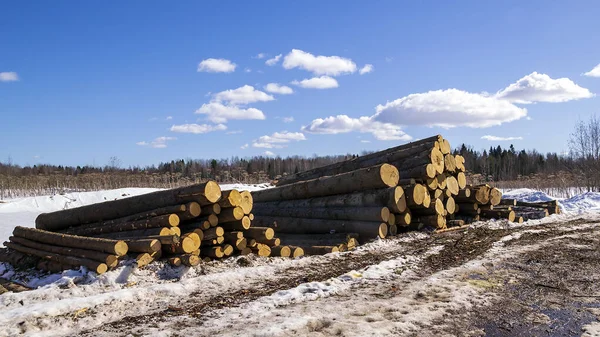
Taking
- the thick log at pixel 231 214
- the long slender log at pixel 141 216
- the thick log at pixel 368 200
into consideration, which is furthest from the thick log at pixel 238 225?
the thick log at pixel 368 200

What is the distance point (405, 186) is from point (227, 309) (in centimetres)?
745

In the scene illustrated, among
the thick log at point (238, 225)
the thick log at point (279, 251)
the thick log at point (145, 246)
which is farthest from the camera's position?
the thick log at point (279, 251)

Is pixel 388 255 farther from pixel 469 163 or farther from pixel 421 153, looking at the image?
pixel 469 163

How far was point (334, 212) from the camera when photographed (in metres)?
11.7

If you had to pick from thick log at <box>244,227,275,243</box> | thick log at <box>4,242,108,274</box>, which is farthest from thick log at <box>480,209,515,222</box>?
thick log at <box>4,242,108,274</box>

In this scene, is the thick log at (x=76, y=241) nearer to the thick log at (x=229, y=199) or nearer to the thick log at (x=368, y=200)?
the thick log at (x=229, y=199)

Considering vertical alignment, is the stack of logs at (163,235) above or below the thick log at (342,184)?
below

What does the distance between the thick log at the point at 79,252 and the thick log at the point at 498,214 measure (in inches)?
466

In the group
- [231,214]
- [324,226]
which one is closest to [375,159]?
[324,226]

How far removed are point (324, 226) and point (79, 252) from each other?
235 inches

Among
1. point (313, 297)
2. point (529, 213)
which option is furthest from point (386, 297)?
point (529, 213)

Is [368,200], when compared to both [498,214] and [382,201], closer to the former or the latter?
[382,201]

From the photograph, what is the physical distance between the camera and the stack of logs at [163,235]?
7805 millimetres

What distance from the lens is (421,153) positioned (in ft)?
41.6
